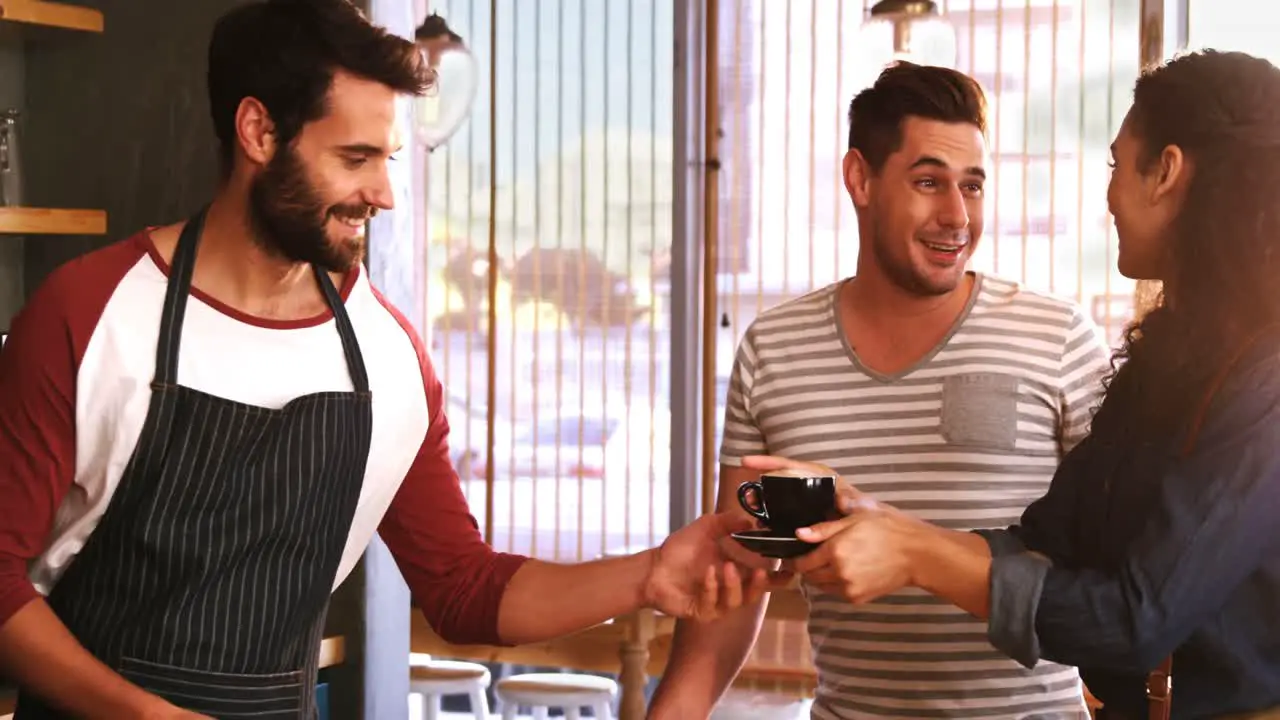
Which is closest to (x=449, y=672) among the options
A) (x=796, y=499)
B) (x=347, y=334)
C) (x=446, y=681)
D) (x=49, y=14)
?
(x=446, y=681)

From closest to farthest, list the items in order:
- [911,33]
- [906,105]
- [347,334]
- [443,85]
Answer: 1. [347,334]
2. [906,105]
3. [911,33]
4. [443,85]

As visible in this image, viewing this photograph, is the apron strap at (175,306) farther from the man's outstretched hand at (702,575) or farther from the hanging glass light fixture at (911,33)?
the hanging glass light fixture at (911,33)

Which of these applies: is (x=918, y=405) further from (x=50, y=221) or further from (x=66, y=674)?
(x=50, y=221)

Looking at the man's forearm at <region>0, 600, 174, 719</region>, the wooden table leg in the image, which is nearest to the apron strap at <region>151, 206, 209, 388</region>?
the man's forearm at <region>0, 600, 174, 719</region>

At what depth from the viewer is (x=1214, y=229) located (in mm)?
1527

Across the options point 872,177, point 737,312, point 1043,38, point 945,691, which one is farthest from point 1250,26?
point 945,691

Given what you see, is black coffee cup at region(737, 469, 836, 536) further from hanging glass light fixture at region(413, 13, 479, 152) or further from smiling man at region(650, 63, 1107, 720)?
hanging glass light fixture at region(413, 13, 479, 152)

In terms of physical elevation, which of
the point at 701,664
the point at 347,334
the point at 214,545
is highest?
the point at 347,334

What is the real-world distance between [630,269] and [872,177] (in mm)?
3556

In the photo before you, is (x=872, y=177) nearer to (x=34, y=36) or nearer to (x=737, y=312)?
(x=34, y=36)

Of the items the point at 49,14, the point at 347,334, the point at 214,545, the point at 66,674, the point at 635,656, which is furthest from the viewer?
the point at 635,656

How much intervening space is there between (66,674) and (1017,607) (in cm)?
104

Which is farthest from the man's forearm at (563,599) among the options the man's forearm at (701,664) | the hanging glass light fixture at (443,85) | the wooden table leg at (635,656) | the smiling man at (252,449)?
the hanging glass light fixture at (443,85)

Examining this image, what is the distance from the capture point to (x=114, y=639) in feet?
5.85
